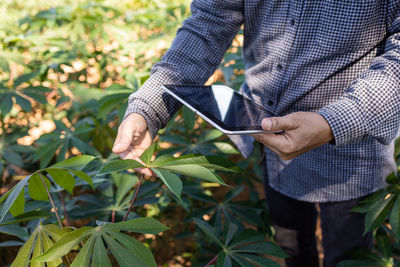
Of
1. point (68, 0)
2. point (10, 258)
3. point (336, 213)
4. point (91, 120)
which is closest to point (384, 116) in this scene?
point (336, 213)

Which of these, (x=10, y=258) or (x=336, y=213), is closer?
(x=336, y=213)

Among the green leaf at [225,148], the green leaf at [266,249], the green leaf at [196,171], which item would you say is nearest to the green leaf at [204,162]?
the green leaf at [196,171]

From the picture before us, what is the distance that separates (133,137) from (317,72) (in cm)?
52

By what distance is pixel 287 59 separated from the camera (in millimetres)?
944

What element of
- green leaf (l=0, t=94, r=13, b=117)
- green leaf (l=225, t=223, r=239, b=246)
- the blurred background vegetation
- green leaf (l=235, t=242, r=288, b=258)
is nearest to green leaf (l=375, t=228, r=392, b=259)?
the blurred background vegetation

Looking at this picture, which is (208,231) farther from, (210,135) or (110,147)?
(110,147)

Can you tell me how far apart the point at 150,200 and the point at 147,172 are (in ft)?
1.19

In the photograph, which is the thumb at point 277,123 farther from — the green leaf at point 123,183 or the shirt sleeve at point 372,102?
the green leaf at point 123,183

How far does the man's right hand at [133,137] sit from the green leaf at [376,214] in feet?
2.17

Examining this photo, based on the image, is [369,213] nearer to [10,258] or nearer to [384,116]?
[384,116]

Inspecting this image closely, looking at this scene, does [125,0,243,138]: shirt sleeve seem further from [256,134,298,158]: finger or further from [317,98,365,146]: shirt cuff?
[317,98,365,146]: shirt cuff

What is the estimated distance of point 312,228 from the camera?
4.32 ft

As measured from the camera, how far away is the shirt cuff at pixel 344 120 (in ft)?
2.45

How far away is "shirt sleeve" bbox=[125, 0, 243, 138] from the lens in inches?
35.6
